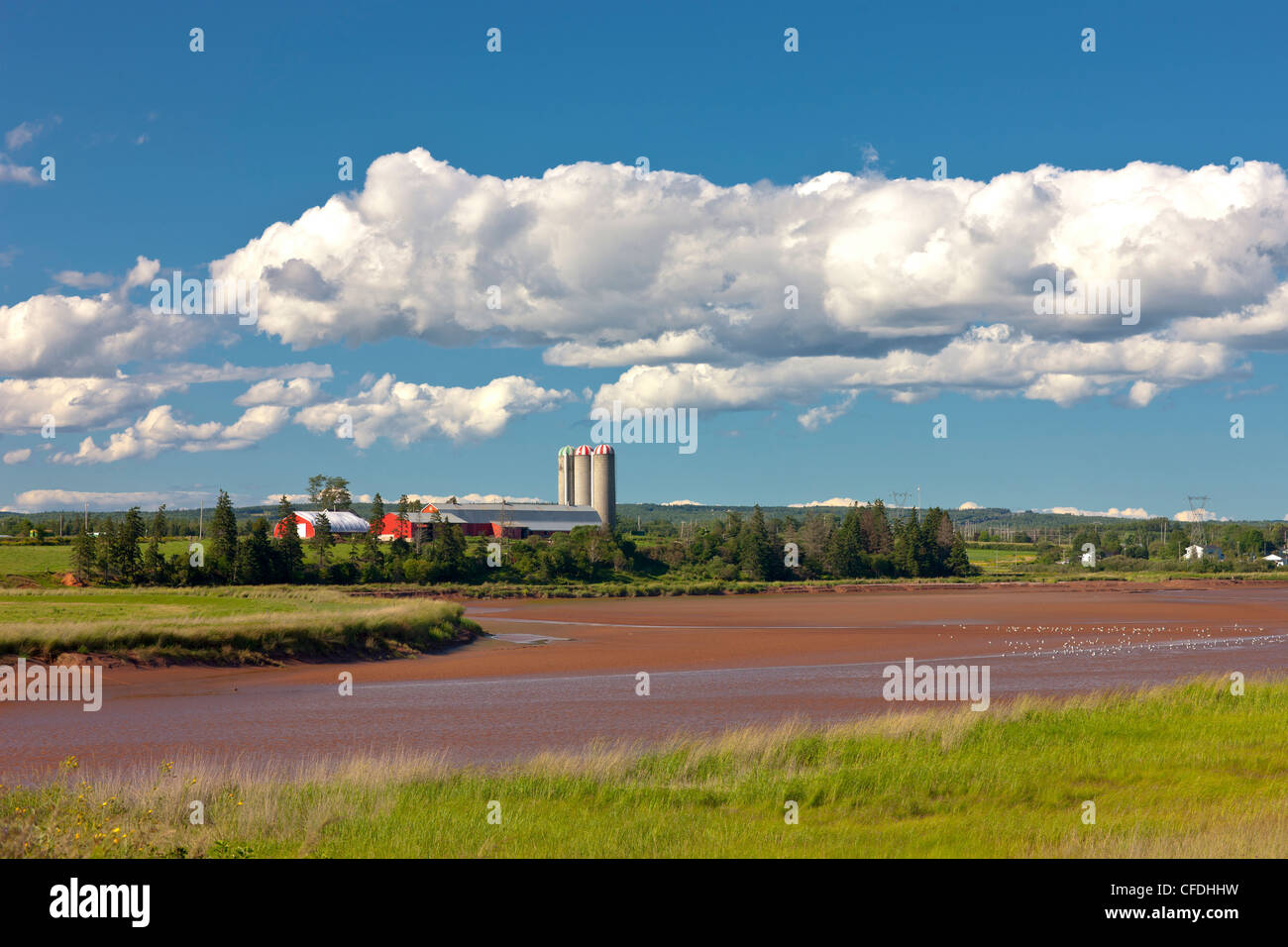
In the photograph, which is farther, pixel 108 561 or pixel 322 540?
pixel 322 540

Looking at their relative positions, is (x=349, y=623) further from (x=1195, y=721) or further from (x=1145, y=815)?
(x=1145, y=815)

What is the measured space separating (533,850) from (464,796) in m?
3.99

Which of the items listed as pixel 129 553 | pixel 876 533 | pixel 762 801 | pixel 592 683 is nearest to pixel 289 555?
pixel 129 553

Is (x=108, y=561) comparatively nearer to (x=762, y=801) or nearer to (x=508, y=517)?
(x=508, y=517)

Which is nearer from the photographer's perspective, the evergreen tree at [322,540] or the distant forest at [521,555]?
the distant forest at [521,555]

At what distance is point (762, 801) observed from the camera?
16297 mm

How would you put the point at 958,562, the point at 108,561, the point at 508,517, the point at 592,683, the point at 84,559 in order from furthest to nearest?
the point at 508,517
the point at 958,562
the point at 108,561
the point at 84,559
the point at 592,683

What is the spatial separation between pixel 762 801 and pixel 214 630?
115ft

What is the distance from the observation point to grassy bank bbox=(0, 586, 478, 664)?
41.0 m

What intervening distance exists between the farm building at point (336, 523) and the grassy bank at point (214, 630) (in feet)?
256

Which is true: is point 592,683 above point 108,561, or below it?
below

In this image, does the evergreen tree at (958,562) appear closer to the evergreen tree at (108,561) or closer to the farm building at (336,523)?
the farm building at (336,523)

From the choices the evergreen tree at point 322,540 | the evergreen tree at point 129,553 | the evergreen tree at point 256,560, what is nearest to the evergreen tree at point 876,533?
the evergreen tree at point 322,540

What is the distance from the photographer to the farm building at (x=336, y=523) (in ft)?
484
